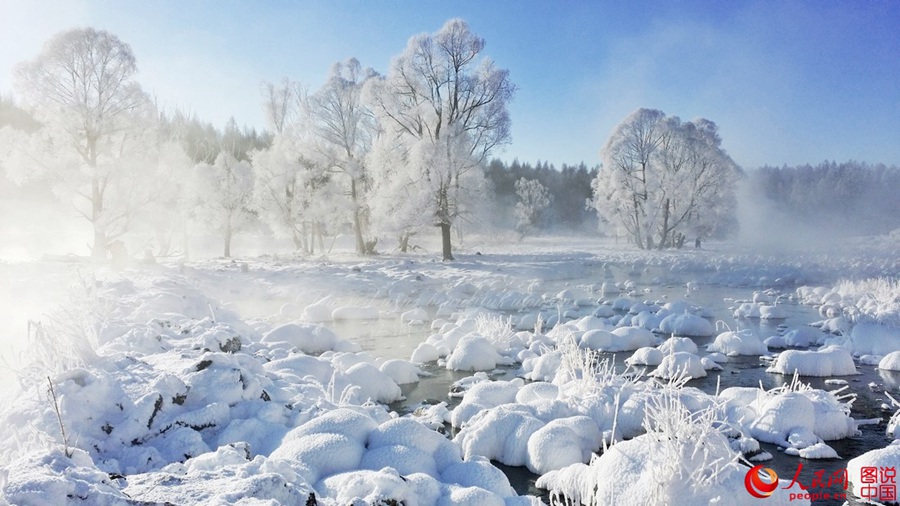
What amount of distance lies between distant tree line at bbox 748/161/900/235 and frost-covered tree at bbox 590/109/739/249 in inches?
1480

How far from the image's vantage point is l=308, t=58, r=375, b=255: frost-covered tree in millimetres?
27594

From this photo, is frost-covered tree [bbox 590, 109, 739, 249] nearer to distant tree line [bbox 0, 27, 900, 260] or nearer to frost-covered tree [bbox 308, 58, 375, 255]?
distant tree line [bbox 0, 27, 900, 260]

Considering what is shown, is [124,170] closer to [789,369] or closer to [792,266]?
[789,369]

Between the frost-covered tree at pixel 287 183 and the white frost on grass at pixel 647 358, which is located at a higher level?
the frost-covered tree at pixel 287 183

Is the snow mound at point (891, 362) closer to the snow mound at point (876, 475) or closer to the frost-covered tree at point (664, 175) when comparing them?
the snow mound at point (876, 475)

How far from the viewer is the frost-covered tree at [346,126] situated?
2759 cm

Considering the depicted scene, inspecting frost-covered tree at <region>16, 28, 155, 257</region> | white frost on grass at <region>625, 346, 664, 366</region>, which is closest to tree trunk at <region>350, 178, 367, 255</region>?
frost-covered tree at <region>16, 28, 155, 257</region>

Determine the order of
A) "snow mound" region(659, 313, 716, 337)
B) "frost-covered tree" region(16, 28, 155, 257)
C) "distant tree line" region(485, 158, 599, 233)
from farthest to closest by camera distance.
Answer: "distant tree line" region(485, 158, 599, 233) → "frost-covered tree" region(16, 28, 155, 257) → "snow mound" region(659, 313, 716, 337)

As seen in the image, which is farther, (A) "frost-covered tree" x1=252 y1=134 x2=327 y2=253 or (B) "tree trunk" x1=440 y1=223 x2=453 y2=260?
(A) "frost-covered tree" x1=252 y1=134 x2=327 y2=253

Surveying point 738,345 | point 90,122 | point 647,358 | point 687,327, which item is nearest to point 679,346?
point 647,358

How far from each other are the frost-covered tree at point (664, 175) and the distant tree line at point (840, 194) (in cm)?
3759

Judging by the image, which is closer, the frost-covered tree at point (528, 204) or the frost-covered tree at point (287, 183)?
the frost-covered tree at point (287, 183)

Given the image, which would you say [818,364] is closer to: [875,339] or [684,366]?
[684,366]

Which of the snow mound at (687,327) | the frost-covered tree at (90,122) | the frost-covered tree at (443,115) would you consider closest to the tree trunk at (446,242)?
the frost-covered tree at (443,115)
